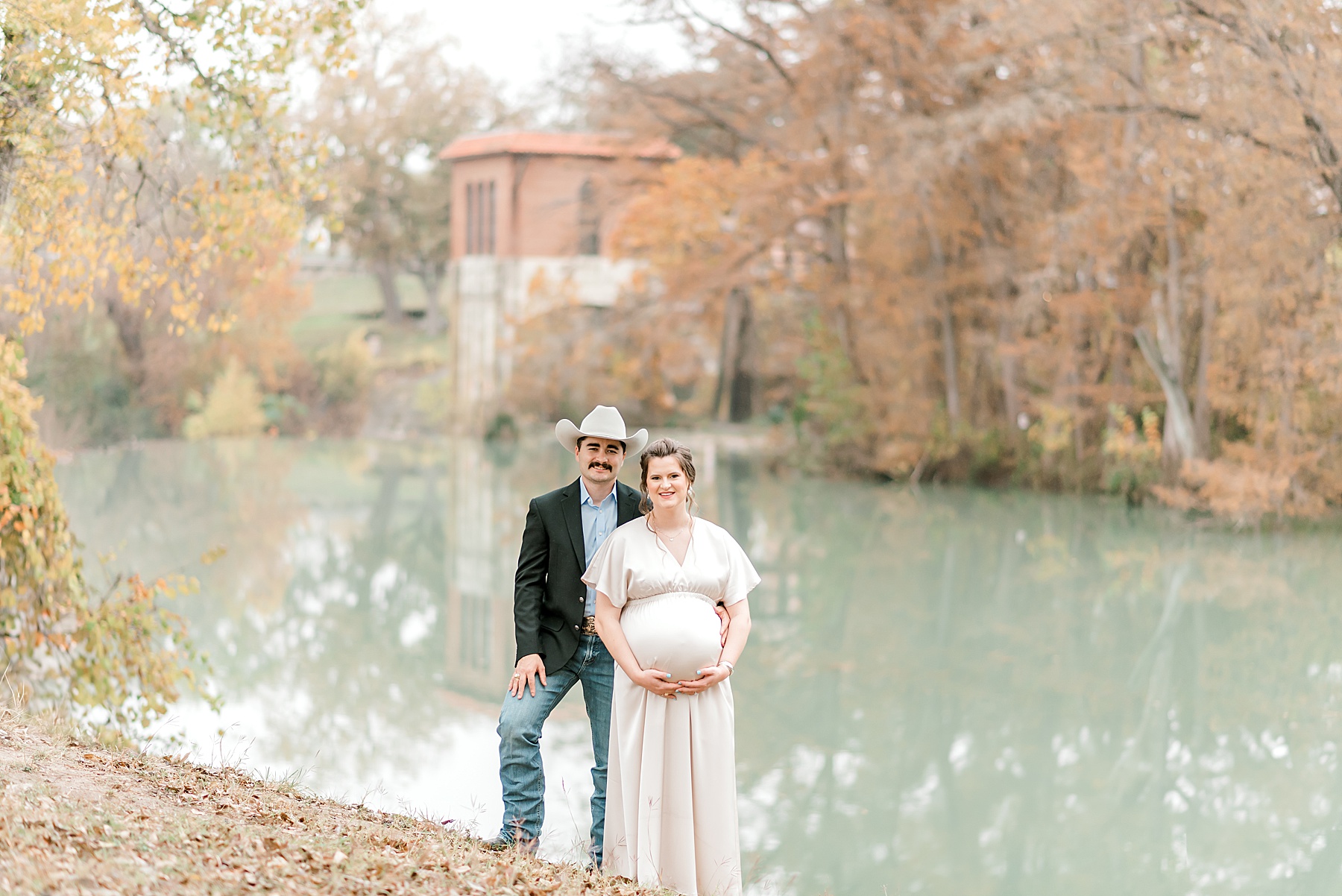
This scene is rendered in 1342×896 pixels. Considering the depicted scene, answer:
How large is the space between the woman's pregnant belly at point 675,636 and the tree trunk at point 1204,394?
14.3m

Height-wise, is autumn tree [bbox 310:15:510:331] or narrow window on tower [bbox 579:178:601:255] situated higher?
autumn tree [bbox 310:15:510:331]

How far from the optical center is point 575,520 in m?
4.42

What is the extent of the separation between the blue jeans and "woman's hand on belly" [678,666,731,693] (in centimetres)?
43

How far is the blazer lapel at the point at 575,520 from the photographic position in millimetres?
4395

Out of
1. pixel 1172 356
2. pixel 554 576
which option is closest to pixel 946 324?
pixel 1172 356

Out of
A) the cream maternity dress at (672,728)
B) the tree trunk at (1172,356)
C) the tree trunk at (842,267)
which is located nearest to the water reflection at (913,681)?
the tree trunk at (1172,356)

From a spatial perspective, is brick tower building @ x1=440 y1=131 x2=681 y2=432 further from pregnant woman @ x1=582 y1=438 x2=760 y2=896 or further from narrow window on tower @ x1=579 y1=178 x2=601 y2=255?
pregnant woman @ x1=582 y1=438 x2=760 y2=896

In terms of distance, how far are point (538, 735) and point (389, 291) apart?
4143cm

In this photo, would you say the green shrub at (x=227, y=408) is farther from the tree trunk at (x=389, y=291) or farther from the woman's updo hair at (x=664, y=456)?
the woman's updo hair at (x=664, y=456)

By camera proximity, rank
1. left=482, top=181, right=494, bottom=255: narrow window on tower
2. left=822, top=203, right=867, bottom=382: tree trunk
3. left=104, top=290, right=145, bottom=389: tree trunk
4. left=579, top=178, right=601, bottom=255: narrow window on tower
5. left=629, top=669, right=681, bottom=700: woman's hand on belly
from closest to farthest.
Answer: left=629, top=669, right=681, bottom=700: woman's hand on belly < left=822, top=203, right=867, bottom=382: tree trunk < left=579, top=178, right=601, bottom=255: narrow window on tower < left=104, top=290, right=145, bottom=389: tree trunk < left=482, top=181, right=494, bottom=255: narrow window on tower

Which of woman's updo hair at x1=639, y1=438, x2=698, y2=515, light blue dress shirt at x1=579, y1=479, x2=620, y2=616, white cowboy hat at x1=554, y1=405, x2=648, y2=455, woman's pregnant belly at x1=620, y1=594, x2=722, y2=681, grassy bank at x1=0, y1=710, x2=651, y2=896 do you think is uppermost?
white cowboy hat at x1=554, y1=405, x2=648, y2=455

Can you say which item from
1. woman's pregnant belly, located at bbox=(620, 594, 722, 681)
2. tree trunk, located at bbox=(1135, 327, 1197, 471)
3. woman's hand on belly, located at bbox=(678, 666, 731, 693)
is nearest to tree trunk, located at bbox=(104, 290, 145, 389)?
tree trunk, located at bbox=(1135, 327, 1197, 471)

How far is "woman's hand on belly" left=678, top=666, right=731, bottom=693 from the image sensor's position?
4.09 m

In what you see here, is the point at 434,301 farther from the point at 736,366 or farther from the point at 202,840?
the point at 202,840
